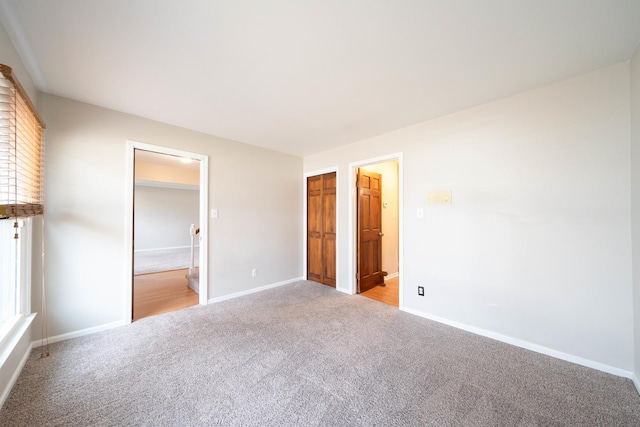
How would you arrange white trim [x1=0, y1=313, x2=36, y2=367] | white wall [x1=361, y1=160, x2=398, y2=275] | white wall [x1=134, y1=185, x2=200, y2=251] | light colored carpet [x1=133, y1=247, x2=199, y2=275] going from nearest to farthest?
1. white trim [x1=0, y1=313, x2=36, y2=367]
2. white wall [x1=361, y1=160, x2=398, y2=275]
3. light colored carpet [x1=133, y1=247, x2=199, y2=275]
4. white wall [x1=134, y1=185, x2=200, y2=251]

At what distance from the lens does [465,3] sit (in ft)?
4.33

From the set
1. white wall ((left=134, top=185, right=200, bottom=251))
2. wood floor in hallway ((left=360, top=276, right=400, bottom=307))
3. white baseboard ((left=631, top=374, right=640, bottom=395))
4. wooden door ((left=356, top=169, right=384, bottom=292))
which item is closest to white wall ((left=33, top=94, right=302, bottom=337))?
wooden door ((left=356, top=169, right=384, bottom=292))

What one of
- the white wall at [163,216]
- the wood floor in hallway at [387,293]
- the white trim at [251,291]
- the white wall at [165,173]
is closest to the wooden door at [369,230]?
the wood floor in hallway at [387,293]

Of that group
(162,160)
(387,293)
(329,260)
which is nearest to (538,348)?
(387,293)

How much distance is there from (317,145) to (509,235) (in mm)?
2883

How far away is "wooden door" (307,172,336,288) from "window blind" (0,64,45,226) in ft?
11.2

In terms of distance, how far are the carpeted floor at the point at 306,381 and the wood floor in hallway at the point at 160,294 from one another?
555 millimetres

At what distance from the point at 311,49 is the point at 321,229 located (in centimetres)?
307

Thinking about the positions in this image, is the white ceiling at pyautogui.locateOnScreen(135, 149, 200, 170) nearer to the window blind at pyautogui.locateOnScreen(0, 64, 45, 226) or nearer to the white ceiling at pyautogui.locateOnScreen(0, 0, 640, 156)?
the white ceiling at pyautogui.locateOnScreen(0, 0, 640, 156)

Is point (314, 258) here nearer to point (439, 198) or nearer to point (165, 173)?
point (439, 198)

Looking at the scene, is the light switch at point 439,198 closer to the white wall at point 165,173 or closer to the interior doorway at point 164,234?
the interior doorway at point 164,234

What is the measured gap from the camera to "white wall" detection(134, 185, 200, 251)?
8141mm

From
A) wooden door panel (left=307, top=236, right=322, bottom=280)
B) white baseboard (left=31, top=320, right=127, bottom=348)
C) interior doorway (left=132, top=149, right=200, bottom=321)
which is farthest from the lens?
wooden door panel (left=307, top=236, right=322, bottom=280)

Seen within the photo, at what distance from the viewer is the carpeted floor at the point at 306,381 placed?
1456 millimetres
